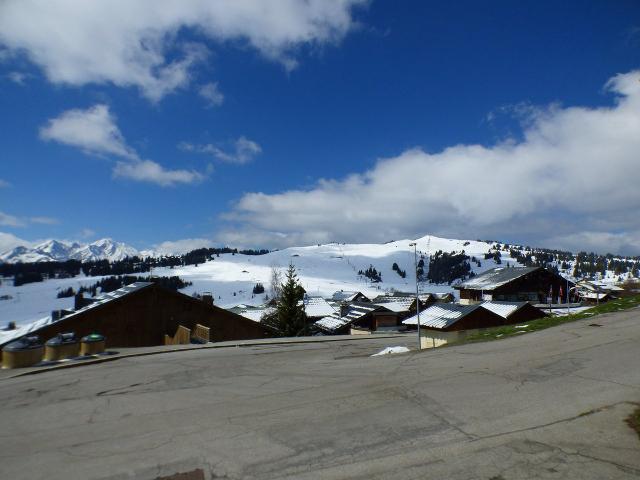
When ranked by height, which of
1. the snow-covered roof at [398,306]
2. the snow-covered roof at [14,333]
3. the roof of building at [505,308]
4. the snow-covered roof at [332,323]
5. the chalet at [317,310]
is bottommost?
the snow-covered roof at [332,323]

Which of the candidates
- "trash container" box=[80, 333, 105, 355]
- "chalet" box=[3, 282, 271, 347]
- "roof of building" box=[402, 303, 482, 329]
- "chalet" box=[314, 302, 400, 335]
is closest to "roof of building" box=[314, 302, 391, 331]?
"chalet" box=[314, 302, 400, 335]

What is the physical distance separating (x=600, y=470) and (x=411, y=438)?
8.26ft

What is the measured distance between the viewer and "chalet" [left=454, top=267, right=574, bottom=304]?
190ft

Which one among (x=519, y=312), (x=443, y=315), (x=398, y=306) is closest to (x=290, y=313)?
(x=443, y=315)

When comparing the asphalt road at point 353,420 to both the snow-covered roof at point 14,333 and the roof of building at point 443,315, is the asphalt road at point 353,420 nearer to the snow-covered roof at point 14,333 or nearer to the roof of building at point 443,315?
the snow-covered roof at point 14,333

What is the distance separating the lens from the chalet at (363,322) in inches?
2249

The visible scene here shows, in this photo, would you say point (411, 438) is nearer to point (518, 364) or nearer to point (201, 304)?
point (518, 364)

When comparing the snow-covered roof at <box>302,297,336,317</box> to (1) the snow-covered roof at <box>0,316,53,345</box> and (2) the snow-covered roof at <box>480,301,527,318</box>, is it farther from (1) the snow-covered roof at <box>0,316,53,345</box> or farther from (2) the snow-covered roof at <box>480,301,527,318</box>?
(1) the snow-covered roof at <box>0,316,53,345</box>

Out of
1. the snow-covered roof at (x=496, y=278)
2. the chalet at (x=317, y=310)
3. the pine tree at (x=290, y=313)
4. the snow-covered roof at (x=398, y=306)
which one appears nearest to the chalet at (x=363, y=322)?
the snow-covered roof at (x=398, y=306)

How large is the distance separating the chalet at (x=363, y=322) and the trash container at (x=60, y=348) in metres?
42.4

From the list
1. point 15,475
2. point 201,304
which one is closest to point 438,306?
point 201,304

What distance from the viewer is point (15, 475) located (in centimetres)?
604

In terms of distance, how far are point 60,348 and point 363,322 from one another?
151 ft

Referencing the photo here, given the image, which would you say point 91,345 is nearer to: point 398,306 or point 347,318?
point 347,318
